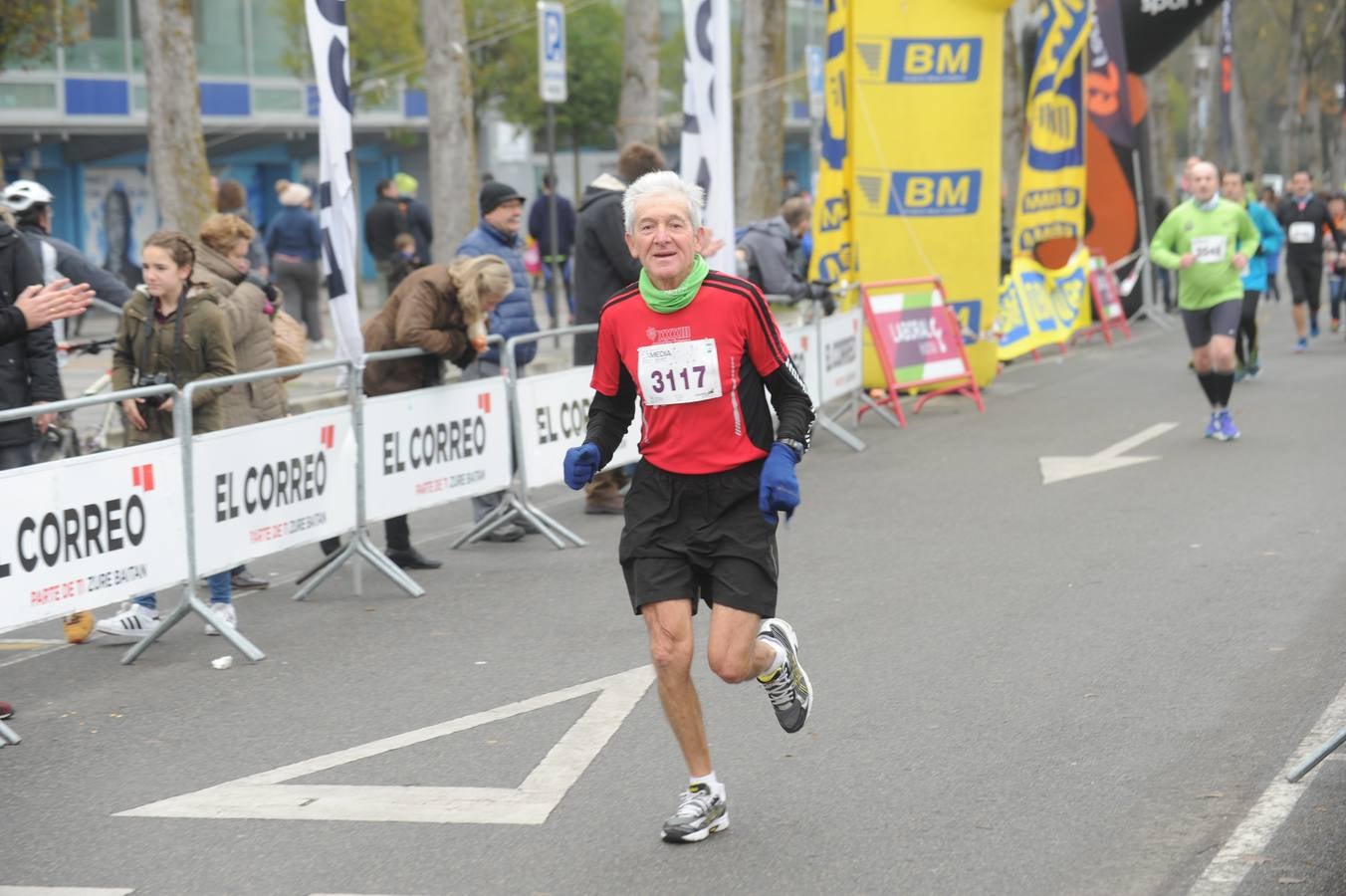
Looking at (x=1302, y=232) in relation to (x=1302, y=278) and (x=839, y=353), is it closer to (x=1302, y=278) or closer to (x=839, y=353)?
(x=1302, y=278)

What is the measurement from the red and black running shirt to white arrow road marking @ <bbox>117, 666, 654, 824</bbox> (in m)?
1.19

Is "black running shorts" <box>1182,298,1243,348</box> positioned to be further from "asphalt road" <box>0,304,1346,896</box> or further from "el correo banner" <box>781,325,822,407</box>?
Answer: "el correo banner" <box>781,325,822,407</box>

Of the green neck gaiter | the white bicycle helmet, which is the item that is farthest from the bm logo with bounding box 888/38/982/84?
the green neck gaiter

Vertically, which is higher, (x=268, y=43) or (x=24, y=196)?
(x=268, y=43)

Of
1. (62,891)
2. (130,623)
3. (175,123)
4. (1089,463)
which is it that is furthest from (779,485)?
(175,123)

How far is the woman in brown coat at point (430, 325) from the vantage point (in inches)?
392

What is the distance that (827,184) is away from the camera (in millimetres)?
17500

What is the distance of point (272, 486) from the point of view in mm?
8711

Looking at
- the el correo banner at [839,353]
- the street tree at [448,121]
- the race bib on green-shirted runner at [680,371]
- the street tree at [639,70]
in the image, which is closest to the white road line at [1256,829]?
the race bib on green-shirted runner at [680,371]

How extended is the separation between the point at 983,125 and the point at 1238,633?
1045cm

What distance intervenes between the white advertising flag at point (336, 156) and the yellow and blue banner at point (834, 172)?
8.29 meters

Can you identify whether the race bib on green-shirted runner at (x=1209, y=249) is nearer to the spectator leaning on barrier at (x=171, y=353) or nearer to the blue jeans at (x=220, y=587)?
the spectator leaning on barrier at (x=171, y=353)

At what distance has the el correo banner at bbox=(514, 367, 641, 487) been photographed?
1094 centimetres

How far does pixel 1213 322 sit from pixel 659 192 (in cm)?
952
